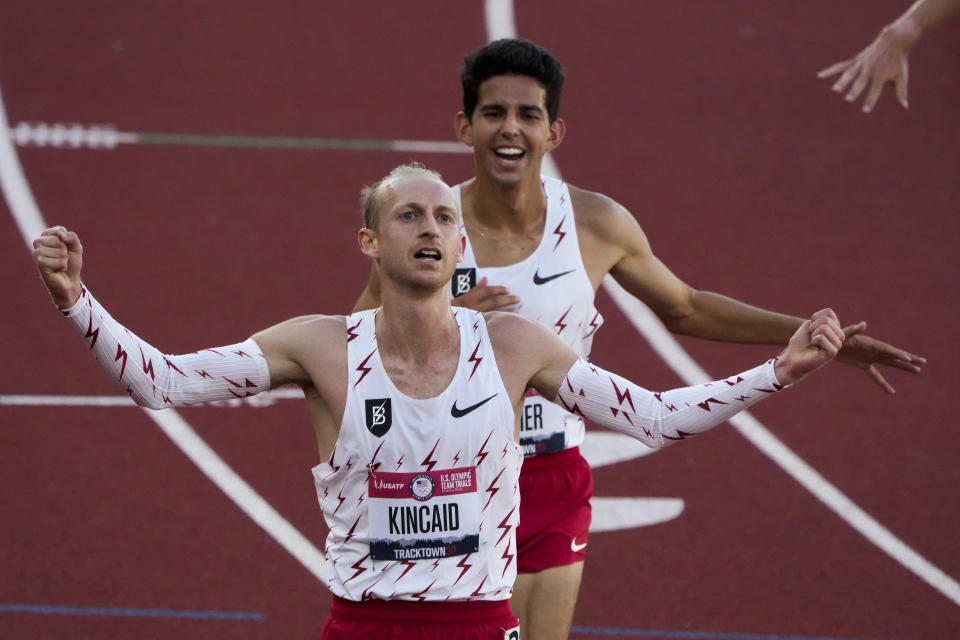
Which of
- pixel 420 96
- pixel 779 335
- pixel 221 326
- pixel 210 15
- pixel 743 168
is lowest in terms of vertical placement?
pixel 779 335

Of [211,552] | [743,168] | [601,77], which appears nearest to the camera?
[211,552]

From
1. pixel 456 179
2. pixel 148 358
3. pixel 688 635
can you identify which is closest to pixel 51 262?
pixel 148 358

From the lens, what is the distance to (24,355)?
6.87m

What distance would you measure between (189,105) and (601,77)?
243cm

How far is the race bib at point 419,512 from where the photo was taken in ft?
10.9

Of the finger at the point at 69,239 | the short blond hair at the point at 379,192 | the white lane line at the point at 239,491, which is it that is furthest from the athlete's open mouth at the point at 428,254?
the white lane line at the point at 239,491

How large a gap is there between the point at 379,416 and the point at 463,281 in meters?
0.91

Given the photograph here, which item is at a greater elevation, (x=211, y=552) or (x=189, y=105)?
(x=189, y=105)

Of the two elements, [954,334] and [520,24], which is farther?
[520,24]

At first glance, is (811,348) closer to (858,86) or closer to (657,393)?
(657,393)

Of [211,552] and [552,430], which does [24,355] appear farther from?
[552,430]

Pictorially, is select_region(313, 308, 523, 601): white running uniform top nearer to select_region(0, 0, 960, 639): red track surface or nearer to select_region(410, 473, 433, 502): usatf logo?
select_region(410, 473, 433, 502): usatf logo

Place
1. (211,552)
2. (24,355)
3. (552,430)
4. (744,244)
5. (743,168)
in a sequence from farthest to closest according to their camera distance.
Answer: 1. (743,168)
2. (744,244)
3. (24,355)
4. (211,552)
5. (552,430)

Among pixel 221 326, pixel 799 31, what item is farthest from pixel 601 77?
pixel 221 326
